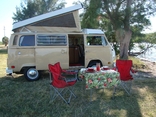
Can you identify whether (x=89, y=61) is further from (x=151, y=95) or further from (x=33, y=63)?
(x=151, y=95)

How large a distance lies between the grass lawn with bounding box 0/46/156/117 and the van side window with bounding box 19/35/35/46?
63.2 inches

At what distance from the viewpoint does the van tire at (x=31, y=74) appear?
621 cm

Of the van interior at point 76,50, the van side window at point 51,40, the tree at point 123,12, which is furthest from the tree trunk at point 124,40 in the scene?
the van side window at point 51,40

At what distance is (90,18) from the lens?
9492 mm

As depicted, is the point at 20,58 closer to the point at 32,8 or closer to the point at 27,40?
the point at 27,40

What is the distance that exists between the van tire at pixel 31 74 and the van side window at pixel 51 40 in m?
1.03

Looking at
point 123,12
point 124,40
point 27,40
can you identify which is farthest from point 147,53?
point 27,40

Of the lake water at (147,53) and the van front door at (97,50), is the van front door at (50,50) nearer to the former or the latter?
the van front door at (97,50)

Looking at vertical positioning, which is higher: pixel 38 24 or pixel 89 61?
pixel 38 24

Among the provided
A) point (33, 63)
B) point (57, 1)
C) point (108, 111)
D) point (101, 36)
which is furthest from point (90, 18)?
point (57, 1)

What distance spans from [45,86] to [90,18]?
5436mm

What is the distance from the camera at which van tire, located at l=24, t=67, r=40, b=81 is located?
621 centimetres

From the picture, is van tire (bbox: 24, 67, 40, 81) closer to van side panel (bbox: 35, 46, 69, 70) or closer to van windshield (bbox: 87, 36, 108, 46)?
van side panel (bbox: 35, 46, 69, 70)

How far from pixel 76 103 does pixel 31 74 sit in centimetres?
275
